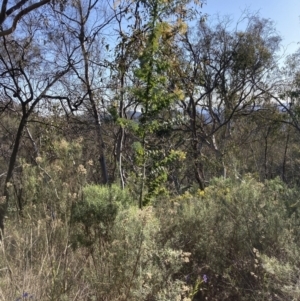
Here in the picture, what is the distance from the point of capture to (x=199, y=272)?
3891 millimetres

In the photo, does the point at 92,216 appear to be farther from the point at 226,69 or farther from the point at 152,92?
Answer: the point at 226,69

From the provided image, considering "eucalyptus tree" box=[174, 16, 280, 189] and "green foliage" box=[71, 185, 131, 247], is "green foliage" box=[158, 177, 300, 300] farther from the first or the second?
"eucalyptus tree" box=[174, 16, 280, 189]

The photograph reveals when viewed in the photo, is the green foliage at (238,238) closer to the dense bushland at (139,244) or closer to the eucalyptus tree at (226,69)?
the dense bushland at (139,244)

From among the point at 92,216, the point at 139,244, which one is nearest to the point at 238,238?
the point at 139,244

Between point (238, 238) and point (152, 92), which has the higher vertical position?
point (152, 92)

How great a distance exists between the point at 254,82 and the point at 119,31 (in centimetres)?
1046

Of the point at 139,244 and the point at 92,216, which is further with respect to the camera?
the point at 92,216

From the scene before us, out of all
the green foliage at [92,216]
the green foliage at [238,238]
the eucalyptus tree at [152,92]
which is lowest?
the green foliage at [238,238]

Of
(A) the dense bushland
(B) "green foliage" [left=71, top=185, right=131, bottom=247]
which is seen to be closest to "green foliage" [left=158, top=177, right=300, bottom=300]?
(A) the dense bushland

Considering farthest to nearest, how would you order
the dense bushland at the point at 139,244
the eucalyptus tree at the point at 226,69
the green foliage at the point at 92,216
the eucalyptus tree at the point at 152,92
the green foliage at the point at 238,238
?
the eucalyptus tree at the point at 226,69
the eucalyptus tree at the point at 152,92
the green foliage at the point at 92,216
the green foliage at the point at 238,238
the dense bushland at the point at 139,244

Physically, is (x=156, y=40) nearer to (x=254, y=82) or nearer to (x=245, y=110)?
(x=254, y=82)

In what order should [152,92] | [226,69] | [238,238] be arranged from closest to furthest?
[238,238], [152,92], [226,69]

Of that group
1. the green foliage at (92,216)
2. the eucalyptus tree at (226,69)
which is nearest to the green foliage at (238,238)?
the green foliage at (92,216)

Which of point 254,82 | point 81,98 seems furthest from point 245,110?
point 81,98
